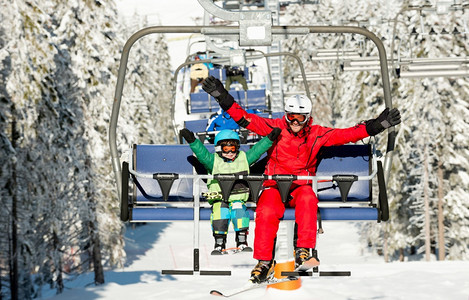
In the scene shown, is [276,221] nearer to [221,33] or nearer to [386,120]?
[386,120]

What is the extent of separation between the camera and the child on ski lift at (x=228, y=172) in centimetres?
609

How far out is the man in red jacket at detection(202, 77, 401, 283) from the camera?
591 centimetres

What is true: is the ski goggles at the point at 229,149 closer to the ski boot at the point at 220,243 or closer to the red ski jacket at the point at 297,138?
the red ski jacket at the point at 297,138

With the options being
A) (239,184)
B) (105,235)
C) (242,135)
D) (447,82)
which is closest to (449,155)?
→ (447,82)

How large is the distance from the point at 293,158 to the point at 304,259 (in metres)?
0.99

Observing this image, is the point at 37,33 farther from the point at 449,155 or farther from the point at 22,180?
the point at 449,155

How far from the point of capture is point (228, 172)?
6324 mm

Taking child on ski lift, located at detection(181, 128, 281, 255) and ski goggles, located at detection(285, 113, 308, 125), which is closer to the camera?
child on ski lift, located at detection(181, 128, 281, 255)

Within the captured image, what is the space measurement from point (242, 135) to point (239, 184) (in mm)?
4565

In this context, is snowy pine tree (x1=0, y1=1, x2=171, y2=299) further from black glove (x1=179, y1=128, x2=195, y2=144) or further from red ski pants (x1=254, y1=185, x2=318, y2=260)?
red ski pants (x1=254, y1=185, x2=318, y2=260)

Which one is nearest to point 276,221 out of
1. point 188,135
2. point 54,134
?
point 188,135

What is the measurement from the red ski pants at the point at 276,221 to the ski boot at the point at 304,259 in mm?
47

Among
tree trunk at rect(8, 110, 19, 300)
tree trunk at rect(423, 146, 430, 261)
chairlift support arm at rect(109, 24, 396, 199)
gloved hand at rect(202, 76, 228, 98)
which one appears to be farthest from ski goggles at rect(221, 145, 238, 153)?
tree trunk at rect(423, 146, 430, 261)

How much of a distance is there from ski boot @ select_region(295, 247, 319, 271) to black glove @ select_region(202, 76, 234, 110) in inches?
55.2
